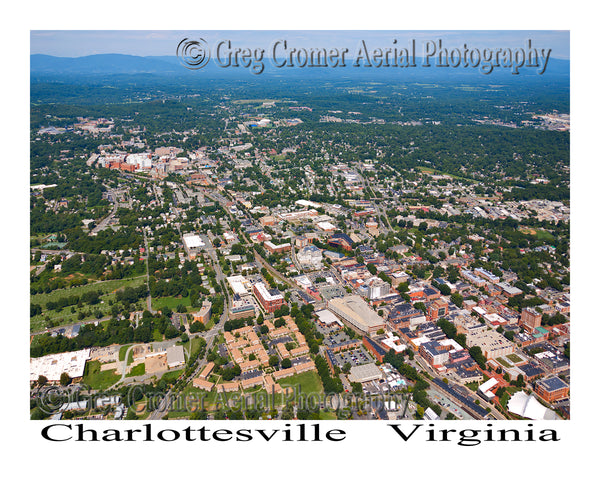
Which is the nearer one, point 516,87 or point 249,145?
point 249,145

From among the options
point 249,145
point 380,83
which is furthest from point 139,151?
point 380,83

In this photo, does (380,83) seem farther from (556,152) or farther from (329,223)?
(329,223)

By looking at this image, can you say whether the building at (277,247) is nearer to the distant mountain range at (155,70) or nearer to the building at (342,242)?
the building at (342,242)

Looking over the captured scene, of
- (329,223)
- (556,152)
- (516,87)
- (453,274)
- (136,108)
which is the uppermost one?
(516,87)

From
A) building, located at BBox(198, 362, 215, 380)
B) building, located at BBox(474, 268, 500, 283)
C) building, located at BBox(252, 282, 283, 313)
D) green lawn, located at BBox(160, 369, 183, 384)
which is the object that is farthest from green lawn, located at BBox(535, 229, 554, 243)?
green lawn, located at BBox(160, 369, 183, 384)

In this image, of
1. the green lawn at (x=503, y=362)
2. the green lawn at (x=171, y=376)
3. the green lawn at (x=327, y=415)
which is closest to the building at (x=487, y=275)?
the green lawn at (x=503, y=362)

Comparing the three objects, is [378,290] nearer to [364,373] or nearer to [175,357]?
[364,373]

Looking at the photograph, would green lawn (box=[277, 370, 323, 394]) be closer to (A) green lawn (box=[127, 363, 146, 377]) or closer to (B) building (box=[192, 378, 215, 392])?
(B) building (box=[192, 378, 215, 392])
